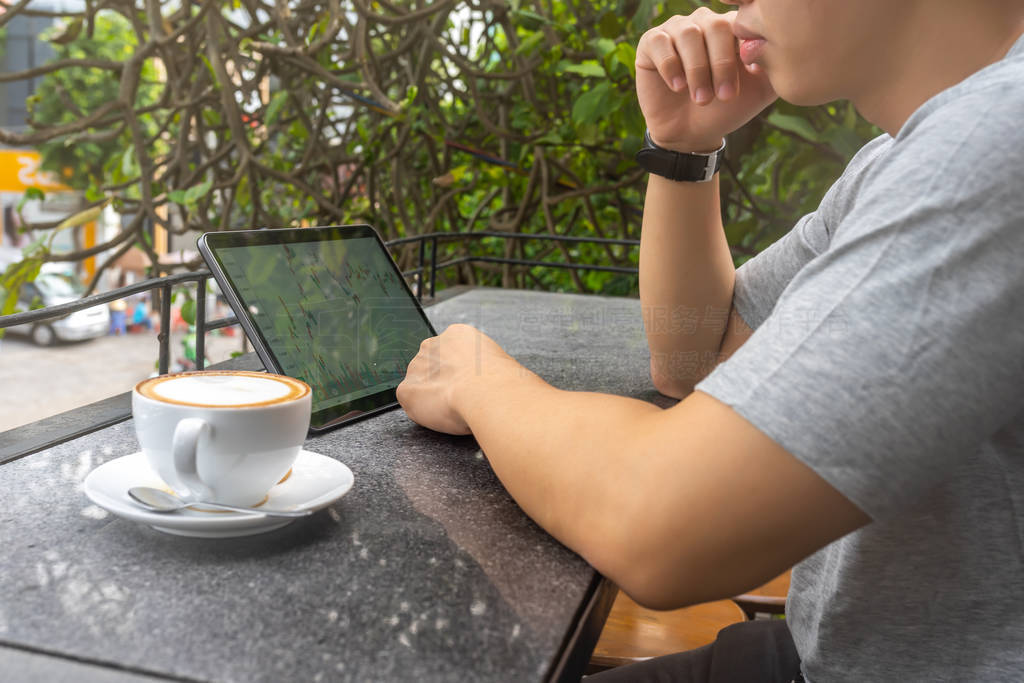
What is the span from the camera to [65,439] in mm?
647

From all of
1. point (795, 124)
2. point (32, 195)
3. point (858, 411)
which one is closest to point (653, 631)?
point (858, 411)

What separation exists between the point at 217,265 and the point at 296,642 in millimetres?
354

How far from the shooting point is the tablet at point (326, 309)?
0.67 m

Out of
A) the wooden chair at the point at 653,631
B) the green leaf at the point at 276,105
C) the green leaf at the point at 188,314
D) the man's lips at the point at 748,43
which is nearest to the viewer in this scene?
the man's lips at the point at 748,43

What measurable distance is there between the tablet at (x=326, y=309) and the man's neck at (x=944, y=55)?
46 centimetres

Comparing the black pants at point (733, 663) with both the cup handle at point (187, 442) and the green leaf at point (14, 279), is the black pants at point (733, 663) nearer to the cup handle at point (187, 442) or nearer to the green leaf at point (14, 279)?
the cup handle at point (187, 442)

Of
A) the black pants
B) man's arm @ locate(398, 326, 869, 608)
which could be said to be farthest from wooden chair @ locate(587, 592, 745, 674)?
man's arm @ locate(398, 326, 869, 608)

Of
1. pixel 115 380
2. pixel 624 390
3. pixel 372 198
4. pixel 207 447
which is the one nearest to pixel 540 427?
pixel 207 447

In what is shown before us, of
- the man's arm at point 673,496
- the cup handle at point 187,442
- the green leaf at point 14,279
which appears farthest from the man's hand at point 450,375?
the green leaf at point 14,279

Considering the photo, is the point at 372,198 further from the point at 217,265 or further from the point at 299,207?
the point at 217,265

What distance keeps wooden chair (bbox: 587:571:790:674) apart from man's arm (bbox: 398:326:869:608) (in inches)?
24.1

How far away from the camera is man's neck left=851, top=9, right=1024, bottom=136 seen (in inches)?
20.7

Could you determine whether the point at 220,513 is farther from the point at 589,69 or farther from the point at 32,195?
the point at 32,195

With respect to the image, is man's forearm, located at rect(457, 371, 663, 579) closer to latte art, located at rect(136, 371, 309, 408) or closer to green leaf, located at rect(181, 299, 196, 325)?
latte art, located at rect(136, 371, 309, 408)
